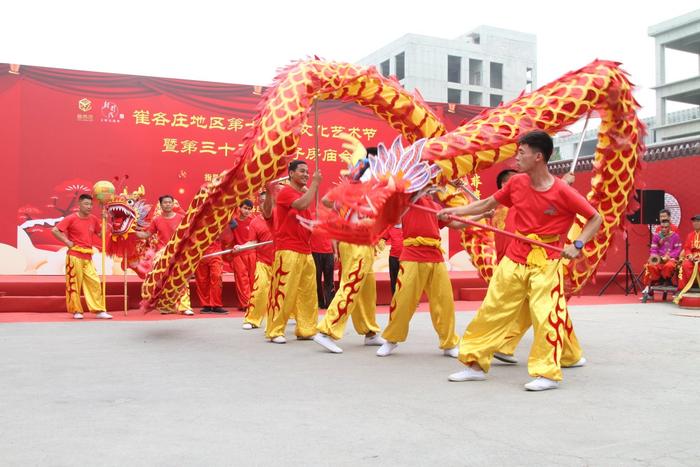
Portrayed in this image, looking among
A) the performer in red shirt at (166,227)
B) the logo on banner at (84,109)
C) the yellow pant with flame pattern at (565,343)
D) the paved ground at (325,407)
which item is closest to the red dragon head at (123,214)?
the performer in red shirt at (166,227)

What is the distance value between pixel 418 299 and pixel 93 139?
23.0 feet

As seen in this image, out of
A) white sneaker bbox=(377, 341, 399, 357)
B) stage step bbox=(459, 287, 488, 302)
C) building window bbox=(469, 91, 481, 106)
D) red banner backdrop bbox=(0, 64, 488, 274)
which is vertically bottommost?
stage step bbox=(459, 287, 488, 302)

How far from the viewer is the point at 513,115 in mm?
4801

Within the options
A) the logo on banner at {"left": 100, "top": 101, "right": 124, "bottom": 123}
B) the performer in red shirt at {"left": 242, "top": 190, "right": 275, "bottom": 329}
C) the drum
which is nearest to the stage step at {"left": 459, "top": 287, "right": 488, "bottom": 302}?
the drum

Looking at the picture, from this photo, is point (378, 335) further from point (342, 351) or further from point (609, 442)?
point (609, 442)

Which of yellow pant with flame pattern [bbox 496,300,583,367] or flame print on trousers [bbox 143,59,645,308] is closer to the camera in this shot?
yellow pant with flame pattern [bbox 496,300,583,367]

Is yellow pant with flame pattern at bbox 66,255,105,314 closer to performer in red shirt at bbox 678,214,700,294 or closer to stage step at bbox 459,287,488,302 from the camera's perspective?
stage step at bbox 459,287,488,302

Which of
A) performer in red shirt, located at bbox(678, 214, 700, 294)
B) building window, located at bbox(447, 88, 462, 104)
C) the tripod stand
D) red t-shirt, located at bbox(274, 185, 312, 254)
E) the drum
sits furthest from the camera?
building window, located at bbox(447, 88, 462, 104)

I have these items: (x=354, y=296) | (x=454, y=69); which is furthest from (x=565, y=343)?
(x=454, y=69)

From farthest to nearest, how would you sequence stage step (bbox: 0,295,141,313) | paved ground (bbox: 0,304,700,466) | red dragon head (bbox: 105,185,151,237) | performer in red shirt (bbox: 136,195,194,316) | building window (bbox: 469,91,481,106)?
building window (bbox: 469,91,481,106) → stage step (bbox: 0,295,141,313) → performer in red shirt (bbox: 136,195,194,316) → red dragon head (bbox: 105,185,151,237) → paved ground (bbox: 0,304,700,466)

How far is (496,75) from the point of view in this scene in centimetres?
3928

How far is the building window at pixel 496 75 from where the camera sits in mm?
39094

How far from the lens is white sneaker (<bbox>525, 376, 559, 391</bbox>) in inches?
144

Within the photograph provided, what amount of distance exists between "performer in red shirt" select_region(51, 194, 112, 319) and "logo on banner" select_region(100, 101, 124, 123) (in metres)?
3.02
